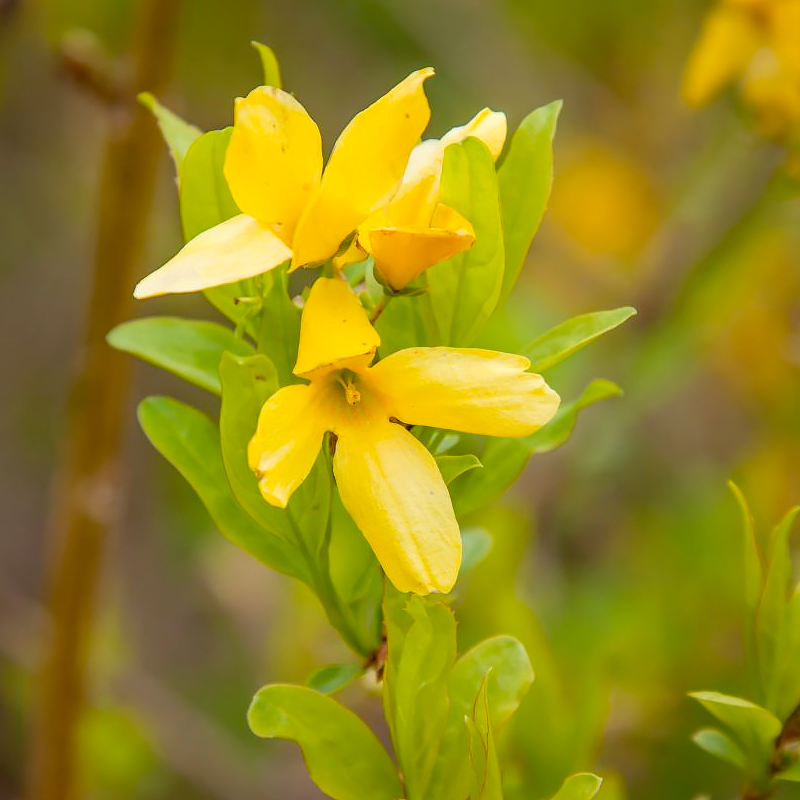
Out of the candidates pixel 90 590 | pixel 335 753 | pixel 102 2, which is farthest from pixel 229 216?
pixel 102 2

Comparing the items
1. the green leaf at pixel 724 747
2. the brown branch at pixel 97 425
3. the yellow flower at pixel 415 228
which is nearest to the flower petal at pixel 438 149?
the yellow flower at pixel 415 228

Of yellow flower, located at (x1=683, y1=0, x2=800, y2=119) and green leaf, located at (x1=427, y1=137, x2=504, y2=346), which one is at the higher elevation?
yellow flower, located at (x1=683, y1=0, x2=800, y2=119)

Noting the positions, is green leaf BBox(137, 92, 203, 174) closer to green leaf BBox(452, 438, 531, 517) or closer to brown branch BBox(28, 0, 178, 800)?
green leaf BBox(452, 438, 531, 517)

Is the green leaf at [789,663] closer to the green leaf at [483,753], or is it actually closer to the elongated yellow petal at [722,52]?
the green leaf at [483,753]

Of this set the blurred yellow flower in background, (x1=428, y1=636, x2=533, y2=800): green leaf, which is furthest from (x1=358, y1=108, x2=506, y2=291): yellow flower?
the blurred yellow flower in background

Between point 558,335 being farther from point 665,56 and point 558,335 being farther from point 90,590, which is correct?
point 665,56

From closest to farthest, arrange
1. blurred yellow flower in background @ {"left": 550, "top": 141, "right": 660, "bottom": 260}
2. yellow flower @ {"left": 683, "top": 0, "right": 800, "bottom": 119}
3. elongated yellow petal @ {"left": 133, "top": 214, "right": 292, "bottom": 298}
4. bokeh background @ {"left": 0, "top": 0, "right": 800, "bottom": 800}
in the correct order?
elongated yellow petal @ {"left": 133, "top": 214, "right": 292, "bottom": 298}
yellow flower @ {"left": 683, "top": 0, "right": 800, "bottom": 119}
bokeh background @ {"left": 0, "top": 0, "right": 800, "bottom": 800}
blurred yellow flower in background @ {"left": 550, "top": 141, "right": 660, "bottom": 260}
